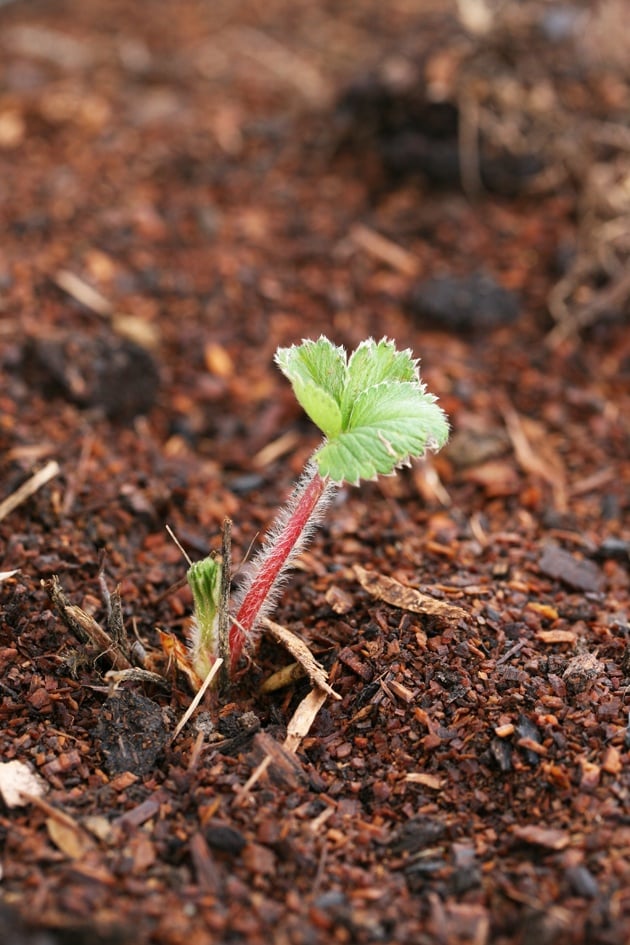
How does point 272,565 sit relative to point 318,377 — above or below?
below

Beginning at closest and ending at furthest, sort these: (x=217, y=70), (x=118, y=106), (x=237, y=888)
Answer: (x=237, y=888), (x=118, y=106), (x=217, y=70)

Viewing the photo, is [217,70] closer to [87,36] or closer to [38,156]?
[87,36]

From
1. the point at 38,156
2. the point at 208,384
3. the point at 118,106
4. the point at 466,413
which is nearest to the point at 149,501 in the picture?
the point at 208,384

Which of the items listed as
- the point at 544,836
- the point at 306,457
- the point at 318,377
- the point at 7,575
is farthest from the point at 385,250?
the point at 544,836

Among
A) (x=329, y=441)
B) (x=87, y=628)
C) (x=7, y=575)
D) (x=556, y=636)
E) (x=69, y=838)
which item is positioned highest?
(x=329, y=441)

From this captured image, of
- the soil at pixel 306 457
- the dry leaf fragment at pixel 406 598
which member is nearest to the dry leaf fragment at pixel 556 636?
the soil at pixel 306 457

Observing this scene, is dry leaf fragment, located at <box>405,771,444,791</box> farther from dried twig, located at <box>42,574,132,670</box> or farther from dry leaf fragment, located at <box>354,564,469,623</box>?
dried twig, located at <box>42,574,132,670</box>

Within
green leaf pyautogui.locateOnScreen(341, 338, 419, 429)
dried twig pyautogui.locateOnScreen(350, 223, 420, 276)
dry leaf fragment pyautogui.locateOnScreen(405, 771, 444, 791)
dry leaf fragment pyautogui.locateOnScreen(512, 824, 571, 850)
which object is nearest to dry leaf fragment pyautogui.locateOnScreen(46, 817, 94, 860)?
dry leaf fragment pyautogui.locateOnScreen(405, 771, 444, 791)

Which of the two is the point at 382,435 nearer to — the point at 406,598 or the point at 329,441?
the point at 329,441
